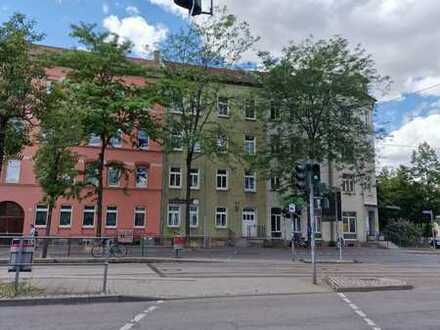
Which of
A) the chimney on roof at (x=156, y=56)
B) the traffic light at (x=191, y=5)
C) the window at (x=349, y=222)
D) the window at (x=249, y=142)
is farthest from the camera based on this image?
the window at (x=349, y=222)

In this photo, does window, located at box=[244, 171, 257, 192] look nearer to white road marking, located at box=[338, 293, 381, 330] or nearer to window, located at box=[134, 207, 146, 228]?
window, located at box=[134, 207, 146, 228]

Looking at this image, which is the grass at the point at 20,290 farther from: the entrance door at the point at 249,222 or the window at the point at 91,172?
the entrance door at the point at 249,222

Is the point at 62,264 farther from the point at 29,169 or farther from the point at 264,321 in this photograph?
the point at 29,169

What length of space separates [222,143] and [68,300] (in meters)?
26.4

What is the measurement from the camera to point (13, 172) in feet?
119

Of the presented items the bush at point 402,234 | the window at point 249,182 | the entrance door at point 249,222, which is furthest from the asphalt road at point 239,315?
the bush at point 402,234

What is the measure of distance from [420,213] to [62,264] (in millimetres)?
48178

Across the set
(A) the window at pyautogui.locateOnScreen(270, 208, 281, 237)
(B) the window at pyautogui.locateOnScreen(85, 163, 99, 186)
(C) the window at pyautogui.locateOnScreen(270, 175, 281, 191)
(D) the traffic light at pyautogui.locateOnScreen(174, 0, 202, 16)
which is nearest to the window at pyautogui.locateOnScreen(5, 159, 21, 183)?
→ (B) the window at pyautogui.locateOnScreen(85, 163, 99, 186)

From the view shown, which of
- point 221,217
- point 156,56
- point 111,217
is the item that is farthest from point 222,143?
point 111,217

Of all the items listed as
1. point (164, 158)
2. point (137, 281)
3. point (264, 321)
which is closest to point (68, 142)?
point (137, 281)

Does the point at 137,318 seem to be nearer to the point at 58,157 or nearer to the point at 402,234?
the point at 58,157

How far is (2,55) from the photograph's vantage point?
12.9m

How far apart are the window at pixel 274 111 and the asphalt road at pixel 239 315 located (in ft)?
93.3

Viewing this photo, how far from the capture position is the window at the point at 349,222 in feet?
146
